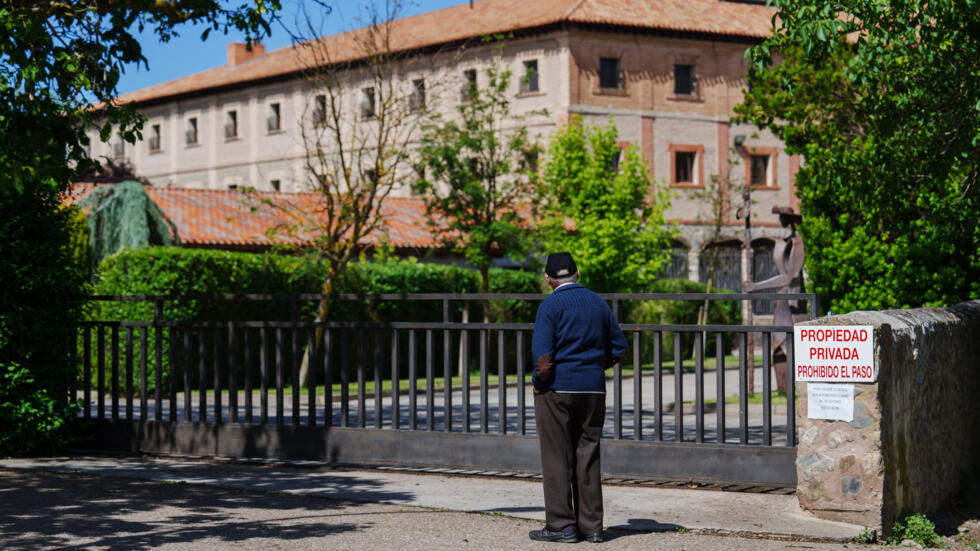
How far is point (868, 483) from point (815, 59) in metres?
4.25

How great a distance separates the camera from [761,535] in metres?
7.70

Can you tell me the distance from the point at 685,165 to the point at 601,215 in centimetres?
1789

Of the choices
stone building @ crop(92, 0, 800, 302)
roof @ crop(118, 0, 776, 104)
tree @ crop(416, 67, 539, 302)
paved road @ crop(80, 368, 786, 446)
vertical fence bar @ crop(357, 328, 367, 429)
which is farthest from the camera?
roof @ crop(118, 0, 776, 104)

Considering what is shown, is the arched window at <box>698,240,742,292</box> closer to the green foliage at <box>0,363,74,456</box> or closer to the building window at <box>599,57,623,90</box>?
the building window at <box>599,57,623,90</box>

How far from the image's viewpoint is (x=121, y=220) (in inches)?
1014

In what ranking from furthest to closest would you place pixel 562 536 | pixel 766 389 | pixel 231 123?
1. pixel 231 123
2. pixel 766 389
3. pixel 562 536

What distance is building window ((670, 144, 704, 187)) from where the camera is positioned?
48.3 metres

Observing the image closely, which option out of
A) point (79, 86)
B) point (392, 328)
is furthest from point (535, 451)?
point (79, 86)

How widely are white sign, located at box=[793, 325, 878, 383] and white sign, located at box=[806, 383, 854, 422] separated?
52 millimetres

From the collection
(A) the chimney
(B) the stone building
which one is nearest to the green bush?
(B) the stone building

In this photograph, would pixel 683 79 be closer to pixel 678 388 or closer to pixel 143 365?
pixel 143 365

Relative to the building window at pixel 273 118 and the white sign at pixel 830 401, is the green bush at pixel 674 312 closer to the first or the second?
the white sign at pixel 830 401

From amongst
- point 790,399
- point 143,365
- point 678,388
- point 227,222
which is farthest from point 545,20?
point 790,399

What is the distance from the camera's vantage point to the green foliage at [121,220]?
25.6m
